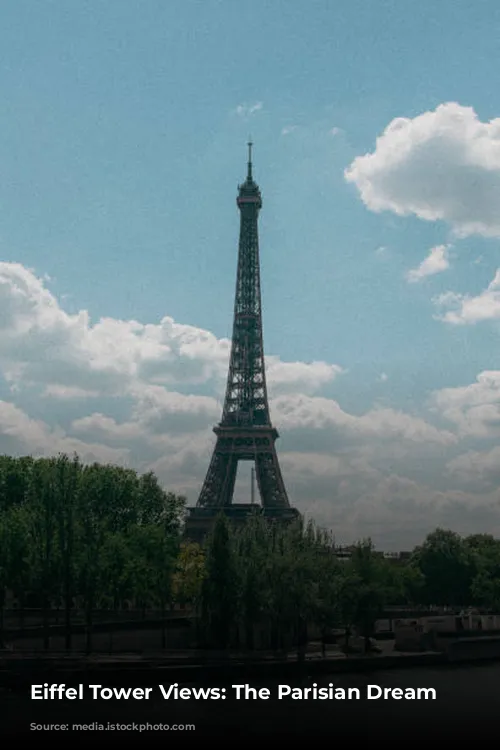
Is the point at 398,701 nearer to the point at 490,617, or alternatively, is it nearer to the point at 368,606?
the point at 368,606

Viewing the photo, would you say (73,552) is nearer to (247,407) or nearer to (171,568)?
(171,568)

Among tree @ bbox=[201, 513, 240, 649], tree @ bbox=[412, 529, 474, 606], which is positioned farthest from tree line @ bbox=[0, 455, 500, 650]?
tree @ bbox=[412, 529, 474, 606]

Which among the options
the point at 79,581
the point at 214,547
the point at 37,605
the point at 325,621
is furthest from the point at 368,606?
the point at 37,605

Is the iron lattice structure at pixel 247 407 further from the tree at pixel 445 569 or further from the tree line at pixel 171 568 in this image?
the tree line at pixel 171 568

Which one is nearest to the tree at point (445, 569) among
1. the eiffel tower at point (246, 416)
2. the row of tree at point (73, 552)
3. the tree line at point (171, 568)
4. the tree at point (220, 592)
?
the eiffel tower at point (246, 416)

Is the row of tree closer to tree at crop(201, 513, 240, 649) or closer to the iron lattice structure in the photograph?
tree at crop(201, 513, 240, 649)

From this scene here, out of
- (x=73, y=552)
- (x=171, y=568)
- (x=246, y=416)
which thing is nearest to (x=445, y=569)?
(x=246, y=416)

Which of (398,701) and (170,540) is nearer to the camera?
(398,701)
